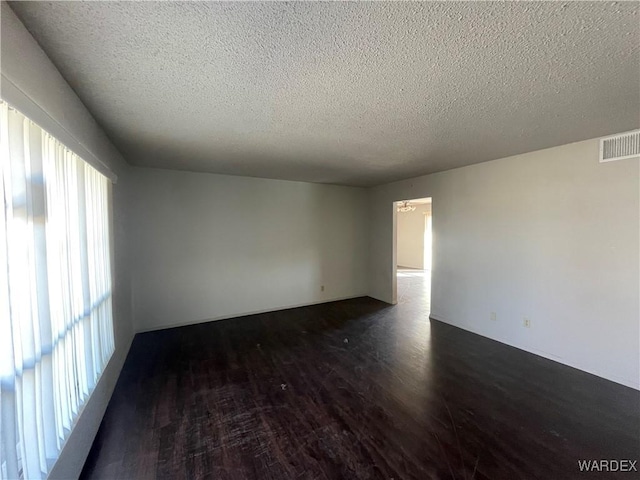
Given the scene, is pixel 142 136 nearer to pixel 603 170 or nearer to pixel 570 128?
pixel 570 128

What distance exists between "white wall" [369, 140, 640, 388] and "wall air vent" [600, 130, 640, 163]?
0.19 ft

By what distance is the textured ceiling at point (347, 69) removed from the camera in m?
1.11

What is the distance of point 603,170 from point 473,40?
2563mm

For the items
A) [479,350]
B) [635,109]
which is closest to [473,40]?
[635,109]

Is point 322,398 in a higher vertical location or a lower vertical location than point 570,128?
lower

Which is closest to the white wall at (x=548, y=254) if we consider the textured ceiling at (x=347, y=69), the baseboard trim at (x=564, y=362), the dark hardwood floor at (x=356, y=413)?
→ the baseboard trim at (x=564, y=362)

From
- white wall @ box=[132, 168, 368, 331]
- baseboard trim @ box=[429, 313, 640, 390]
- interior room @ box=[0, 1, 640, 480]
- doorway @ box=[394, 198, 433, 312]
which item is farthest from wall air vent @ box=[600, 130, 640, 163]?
doorway @ box=[394, 198, 433, 312]

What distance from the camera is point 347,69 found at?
1499mm

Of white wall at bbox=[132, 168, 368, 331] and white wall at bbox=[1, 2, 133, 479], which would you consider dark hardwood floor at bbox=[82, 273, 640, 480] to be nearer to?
white wall at bbox=[1, 2, 133, 479]

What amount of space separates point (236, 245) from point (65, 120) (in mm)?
3168

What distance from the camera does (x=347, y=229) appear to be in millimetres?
5852

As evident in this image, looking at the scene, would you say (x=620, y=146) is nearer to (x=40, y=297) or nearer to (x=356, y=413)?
(x=356, y=413)

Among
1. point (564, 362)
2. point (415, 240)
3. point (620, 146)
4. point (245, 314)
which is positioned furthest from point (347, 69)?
point (415, 240)

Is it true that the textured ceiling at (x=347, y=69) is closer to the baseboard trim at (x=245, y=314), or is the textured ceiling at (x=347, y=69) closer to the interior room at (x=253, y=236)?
the interior room at (x=253, y=236)
